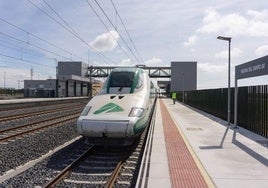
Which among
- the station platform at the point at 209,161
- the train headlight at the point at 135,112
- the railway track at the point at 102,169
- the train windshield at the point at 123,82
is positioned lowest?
the railway track at the point at 102,169

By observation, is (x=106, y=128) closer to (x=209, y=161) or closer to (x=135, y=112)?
(x=135, y=112)

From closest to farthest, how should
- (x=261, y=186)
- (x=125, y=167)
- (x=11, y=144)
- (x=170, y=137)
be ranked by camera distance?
(x=261, y=186), (x=125, y=167), (x=11, y=144), (x=170, y=137)

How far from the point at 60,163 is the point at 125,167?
1669 mm

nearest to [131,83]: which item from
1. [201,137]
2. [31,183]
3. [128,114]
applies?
[128,114]

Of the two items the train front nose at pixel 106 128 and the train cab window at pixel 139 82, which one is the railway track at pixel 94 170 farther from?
the train cab window at pixel 139 82

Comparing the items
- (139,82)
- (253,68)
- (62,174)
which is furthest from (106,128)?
(253,68)

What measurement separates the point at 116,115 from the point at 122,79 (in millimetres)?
2733

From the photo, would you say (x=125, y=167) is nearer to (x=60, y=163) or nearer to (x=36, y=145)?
(x=60, y=163)

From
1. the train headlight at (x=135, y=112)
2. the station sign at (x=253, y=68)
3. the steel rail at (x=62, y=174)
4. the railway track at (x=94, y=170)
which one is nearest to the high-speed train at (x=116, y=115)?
the train headlight at (x=135, y=112)

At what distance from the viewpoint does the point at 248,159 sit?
363 inches

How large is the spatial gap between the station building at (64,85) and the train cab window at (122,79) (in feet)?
186

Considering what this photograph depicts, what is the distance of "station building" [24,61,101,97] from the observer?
76.4 m

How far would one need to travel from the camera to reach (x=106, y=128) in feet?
31.7

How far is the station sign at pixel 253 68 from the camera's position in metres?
12.7
